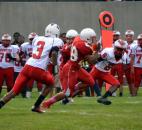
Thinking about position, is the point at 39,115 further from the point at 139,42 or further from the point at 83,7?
the point at 83,7

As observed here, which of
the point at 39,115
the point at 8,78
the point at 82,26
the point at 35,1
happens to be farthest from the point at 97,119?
the point at 35,1

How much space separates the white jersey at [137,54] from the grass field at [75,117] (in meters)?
4.19

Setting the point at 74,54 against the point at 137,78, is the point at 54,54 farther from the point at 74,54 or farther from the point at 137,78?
the point at 137,78

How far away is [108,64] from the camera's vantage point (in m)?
14.4

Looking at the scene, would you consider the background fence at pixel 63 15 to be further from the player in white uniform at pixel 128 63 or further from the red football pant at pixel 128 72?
the red football pant at pixel 128 72

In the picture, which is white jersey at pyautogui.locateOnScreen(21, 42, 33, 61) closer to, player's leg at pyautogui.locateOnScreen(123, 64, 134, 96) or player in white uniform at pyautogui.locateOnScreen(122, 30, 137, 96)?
player in white uniform at pyautogui.locateOnScreen(122, 30, 137, 96)

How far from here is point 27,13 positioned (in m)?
23.7

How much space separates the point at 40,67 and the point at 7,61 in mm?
6040

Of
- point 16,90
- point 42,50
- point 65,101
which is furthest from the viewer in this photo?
point 65,101

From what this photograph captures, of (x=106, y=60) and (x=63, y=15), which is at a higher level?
(x=63, y=15)

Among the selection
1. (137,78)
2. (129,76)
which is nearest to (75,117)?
(137,78)

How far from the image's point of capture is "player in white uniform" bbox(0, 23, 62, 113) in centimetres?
1173

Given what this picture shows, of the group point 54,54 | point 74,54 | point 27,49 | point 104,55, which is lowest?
point 27,49

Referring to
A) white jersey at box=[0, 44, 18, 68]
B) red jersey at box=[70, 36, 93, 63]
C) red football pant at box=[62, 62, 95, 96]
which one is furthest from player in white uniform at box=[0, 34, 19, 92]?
red jersey at box=[70, 36, 93, 63]
